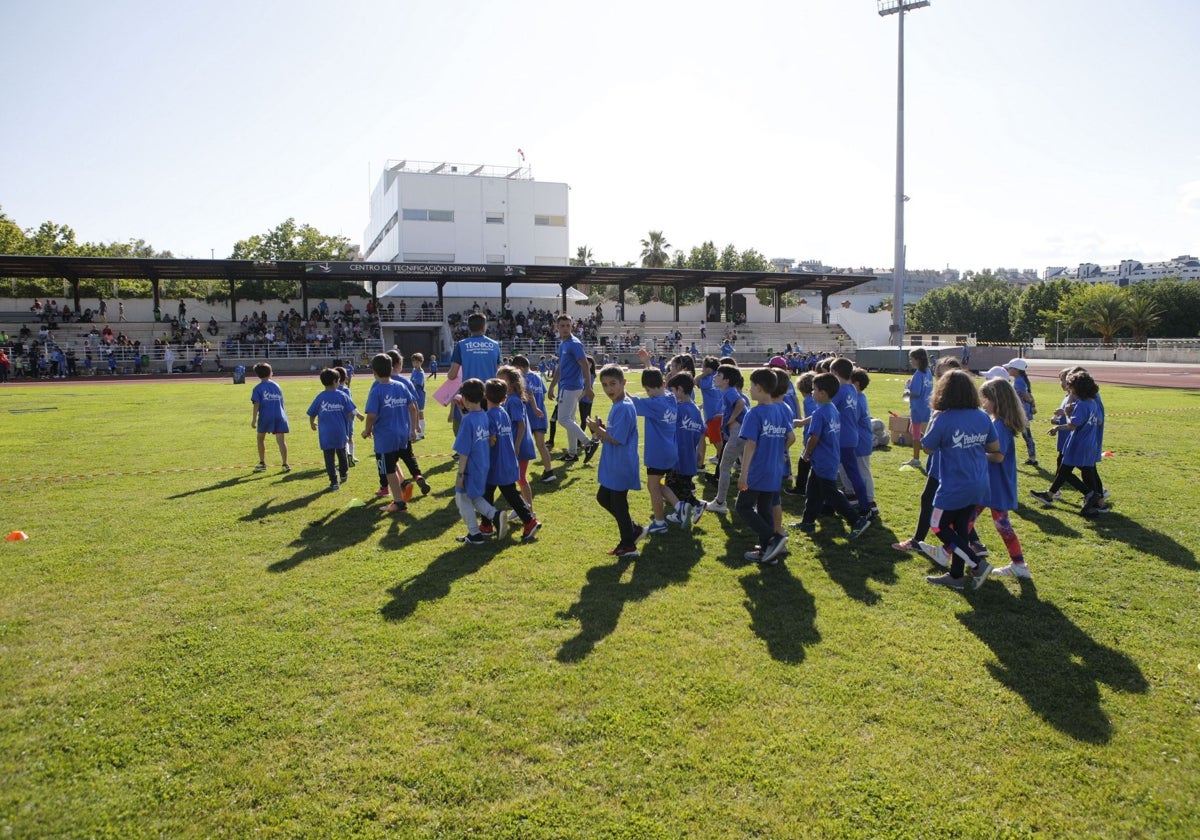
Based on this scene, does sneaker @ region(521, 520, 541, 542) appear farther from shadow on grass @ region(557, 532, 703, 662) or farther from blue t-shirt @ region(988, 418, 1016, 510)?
blue t-shirt @ region(988, 418, 1016, 510)

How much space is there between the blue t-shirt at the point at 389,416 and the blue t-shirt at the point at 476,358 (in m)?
1.08

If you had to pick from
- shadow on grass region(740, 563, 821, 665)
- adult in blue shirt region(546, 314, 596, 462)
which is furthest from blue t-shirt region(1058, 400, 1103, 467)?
adult in blue shirt region(546, 314, 596, 462)

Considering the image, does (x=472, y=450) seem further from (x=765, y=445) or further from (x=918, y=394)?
(x=918, y=394)

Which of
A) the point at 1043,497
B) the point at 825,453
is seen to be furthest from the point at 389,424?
the point at 1043,497

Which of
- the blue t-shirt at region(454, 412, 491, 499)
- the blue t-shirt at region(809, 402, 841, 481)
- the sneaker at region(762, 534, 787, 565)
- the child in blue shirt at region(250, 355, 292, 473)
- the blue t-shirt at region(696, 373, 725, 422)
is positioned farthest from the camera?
the child in blue shirt at region(250, 355, 292, 473)

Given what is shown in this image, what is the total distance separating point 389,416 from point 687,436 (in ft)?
11.2

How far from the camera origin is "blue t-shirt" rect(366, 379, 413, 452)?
7.65 m

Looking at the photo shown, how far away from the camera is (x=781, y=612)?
4980 mm

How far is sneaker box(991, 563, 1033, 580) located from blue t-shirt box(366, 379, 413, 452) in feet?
20.1

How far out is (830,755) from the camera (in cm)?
334

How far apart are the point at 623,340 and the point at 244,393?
24.9 m

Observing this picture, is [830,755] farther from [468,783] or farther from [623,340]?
[623,340]

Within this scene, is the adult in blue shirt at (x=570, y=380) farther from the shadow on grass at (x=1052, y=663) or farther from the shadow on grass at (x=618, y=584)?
the shadow on grass at (x=1052, y=663)

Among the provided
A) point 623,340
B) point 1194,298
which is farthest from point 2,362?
point 1194,298
